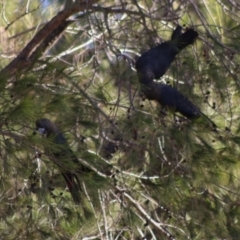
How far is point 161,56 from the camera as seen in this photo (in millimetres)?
2461

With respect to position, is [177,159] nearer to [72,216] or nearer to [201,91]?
[201,91]

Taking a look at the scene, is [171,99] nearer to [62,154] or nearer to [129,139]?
[129,139]

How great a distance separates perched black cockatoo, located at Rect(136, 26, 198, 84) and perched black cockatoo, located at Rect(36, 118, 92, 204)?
12.1 inches

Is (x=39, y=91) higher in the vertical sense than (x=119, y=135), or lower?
higher

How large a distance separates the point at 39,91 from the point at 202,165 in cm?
58

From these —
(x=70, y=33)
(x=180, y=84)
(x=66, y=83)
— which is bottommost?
(x=180, y=84)

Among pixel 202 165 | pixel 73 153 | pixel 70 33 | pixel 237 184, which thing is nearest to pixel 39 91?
pixel 73 153

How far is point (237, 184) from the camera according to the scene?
278 cm

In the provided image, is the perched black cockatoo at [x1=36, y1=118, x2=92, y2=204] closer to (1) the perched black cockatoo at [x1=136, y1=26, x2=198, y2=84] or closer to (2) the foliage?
(2) the foliage

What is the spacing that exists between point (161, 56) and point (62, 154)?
1.48 ft

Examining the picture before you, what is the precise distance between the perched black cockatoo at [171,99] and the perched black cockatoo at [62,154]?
294mm

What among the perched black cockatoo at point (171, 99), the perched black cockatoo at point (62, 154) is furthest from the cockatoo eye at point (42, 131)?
the perched black cockatoo at point (171, 99)

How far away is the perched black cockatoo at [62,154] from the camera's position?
230 cm

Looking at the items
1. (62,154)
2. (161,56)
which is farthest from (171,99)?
(62,154)
